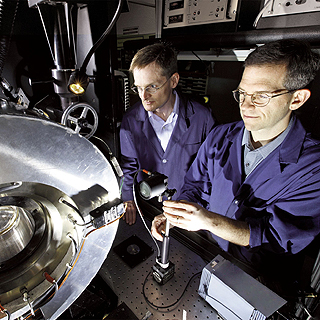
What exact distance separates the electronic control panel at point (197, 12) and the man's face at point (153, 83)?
1.15ft

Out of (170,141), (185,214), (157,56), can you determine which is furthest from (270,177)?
(157,56)

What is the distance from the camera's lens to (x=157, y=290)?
832 millimetres

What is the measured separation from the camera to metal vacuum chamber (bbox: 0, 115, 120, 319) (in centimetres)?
52

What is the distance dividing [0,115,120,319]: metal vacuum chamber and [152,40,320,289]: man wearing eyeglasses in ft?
1.03

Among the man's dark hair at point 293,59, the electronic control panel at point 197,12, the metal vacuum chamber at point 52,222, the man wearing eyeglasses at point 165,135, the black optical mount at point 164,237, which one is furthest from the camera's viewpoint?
the man wearing eyeglasses at point 165,135

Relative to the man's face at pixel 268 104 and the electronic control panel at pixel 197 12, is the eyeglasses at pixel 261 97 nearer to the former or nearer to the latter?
the man's face at pixel 268 104

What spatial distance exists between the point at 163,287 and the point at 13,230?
590mm

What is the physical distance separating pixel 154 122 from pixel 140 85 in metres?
0.32

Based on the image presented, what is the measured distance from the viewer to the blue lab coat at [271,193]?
818 mm

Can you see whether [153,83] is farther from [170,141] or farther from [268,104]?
[268,104]

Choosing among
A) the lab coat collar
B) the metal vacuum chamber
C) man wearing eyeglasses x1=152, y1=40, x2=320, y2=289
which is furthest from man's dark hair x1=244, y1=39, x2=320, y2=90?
the metal vacuum chamber

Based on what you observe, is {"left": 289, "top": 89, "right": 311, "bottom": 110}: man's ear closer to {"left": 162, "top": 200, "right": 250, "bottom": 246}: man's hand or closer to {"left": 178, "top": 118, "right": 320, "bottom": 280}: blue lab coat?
{"left": 178, "top": 118, "right": 320, "bottom": 280}: blue lab coat

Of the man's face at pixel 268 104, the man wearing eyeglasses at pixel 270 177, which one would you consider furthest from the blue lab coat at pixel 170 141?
the man's face at pixel 268 104

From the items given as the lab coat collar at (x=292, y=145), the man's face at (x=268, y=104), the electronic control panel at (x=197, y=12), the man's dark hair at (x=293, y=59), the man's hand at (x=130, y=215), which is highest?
the electronic control panel at (x=197, y=12)
